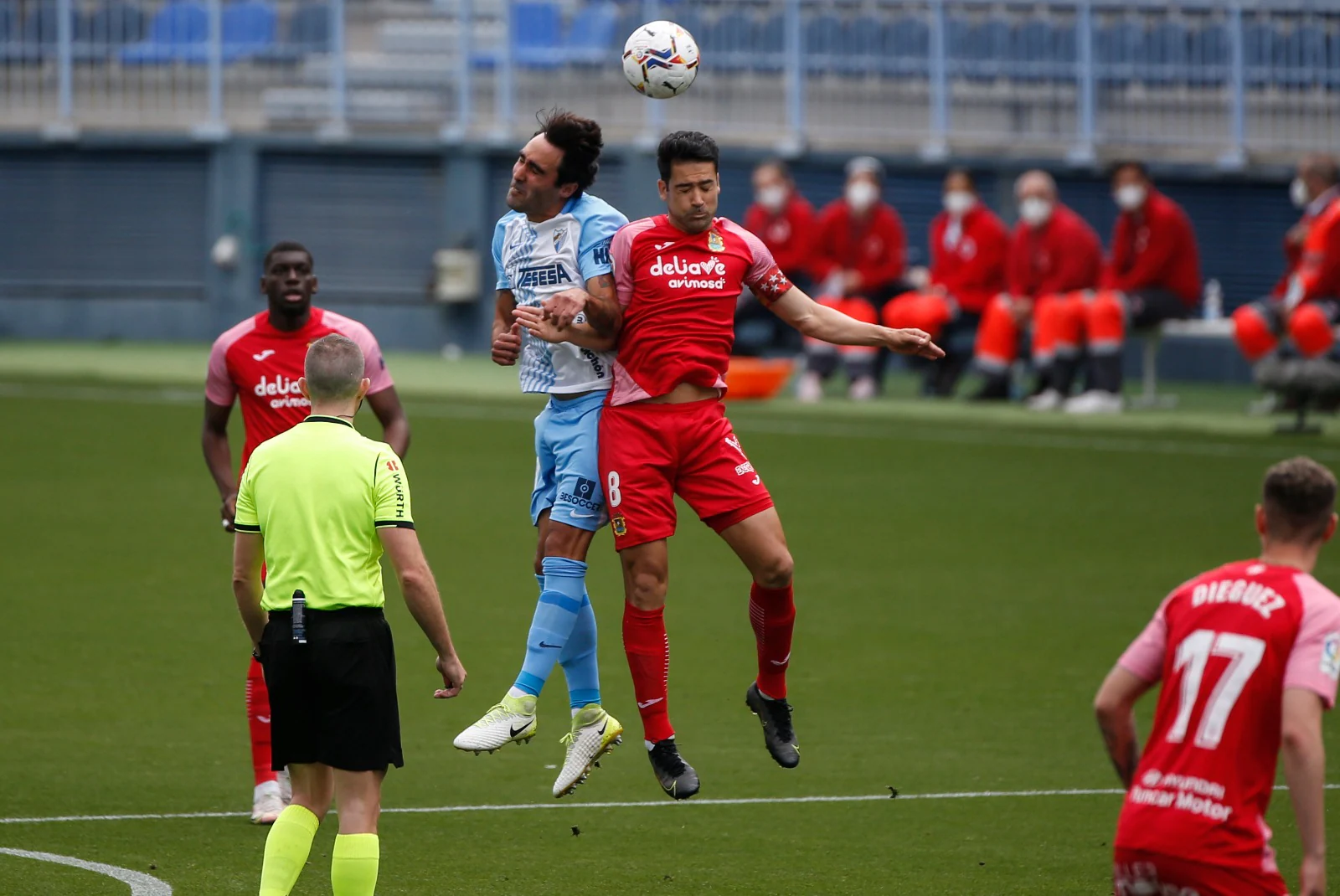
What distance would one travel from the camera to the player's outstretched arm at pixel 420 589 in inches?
262

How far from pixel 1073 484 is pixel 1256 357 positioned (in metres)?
4.19

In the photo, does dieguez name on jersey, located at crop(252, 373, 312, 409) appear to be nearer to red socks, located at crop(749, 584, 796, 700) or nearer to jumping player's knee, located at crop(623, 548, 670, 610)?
jumping player's knee, located at crop(623, 548, 670, 610)

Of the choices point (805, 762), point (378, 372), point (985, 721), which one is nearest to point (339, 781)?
point (378, 372)

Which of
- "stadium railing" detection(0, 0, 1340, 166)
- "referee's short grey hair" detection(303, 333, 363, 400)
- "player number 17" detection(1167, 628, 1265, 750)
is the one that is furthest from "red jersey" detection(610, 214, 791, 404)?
"stadium railing" detection(0, 0, 1340, 166)

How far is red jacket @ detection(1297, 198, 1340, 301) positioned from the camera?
20.4 metres

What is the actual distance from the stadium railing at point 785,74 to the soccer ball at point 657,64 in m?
18.9

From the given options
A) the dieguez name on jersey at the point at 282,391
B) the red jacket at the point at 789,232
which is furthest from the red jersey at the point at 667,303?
the red jacket at the point at 789,232

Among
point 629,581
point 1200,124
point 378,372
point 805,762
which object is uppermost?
point 1200,124

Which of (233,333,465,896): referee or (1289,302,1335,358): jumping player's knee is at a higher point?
(1289,302,1335,358): jumping player's knee

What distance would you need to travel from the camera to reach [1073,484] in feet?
60.7

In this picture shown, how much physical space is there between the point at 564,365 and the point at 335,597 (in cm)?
203

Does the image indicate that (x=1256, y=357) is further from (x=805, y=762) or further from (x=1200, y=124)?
(x=805, y=762)

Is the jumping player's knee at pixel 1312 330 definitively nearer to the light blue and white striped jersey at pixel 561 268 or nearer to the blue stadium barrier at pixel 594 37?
the blue stadium barrier at pixel 594 37

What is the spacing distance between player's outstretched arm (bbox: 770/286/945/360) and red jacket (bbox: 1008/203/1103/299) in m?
14.3
